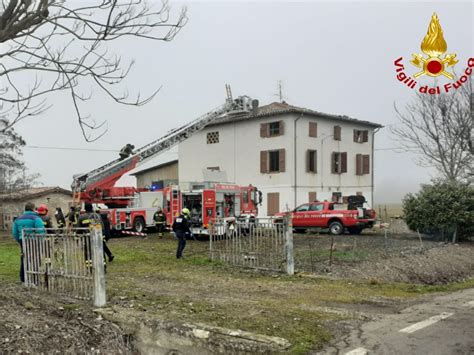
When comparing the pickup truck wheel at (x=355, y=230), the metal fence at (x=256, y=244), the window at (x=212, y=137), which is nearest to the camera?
the metal fence at (x=256, y=244)

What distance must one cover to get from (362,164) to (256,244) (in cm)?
2733

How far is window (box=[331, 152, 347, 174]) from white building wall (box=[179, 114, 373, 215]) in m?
0.33

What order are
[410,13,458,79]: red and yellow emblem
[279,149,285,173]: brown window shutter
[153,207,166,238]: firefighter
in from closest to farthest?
[410,13,458,79]: red and yellow emblem, [153,207,166,238]: firefighter, [279,149,285,173]: brown window shutter

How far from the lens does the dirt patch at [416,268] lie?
1142 cm

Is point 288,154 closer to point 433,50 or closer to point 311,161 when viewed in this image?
point 311,161

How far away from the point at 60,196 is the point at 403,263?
35996 millimetres

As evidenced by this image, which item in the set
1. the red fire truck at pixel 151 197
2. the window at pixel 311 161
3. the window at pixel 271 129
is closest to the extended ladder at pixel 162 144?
the red fire truck at pixel 151 197

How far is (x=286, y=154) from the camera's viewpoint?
106 ft

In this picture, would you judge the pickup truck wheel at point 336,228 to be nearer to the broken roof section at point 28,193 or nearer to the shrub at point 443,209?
the shrub at point 443,209

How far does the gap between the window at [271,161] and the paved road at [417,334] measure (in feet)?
82.3

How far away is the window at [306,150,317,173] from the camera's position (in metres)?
33.1

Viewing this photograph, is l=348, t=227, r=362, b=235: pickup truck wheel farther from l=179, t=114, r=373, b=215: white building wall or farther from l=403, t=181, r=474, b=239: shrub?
l=179, t=114, r=373, b=215: white building wall

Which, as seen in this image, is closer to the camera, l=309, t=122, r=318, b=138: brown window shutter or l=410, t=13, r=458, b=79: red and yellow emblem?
l=410, t=13, r=458, b=79: red and yellow emblem

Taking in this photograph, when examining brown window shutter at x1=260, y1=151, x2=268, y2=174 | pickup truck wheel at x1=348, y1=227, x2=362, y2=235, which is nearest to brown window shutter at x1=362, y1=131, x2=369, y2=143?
brown window shutter at x1=260, y1=151, x2=268, y2=174
